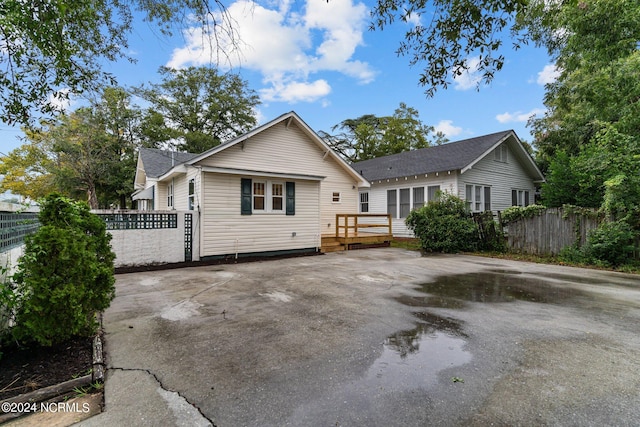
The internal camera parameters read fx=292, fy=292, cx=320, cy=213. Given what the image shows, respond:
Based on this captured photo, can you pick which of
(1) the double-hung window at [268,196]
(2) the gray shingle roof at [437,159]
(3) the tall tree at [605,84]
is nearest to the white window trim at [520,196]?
(2) the gray shingle roof at [437,159]

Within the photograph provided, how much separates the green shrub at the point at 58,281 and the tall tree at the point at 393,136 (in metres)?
29.5

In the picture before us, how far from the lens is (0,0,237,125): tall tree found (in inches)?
138

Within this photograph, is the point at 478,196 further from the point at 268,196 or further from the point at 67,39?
the point at 67,39

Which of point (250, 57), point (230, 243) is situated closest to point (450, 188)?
point (230, 243)

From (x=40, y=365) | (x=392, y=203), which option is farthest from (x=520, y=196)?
(x=40, y=365)

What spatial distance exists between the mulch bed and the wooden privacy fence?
11870 mm

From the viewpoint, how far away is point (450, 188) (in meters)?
13.9

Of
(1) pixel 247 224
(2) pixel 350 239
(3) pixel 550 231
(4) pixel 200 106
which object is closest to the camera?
(3) pixel 550 231

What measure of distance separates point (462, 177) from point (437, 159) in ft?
6.74

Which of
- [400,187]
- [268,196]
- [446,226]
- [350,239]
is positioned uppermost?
[400,187]

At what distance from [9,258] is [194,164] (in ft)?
22.1

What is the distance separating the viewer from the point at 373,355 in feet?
9.98

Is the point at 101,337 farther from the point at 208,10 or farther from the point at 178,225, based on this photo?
the point at 178,225

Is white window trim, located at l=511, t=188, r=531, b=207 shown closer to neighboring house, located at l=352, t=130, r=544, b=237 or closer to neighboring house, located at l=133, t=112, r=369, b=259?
neighboring house, located at l=352, t=130, r=544, b=237
